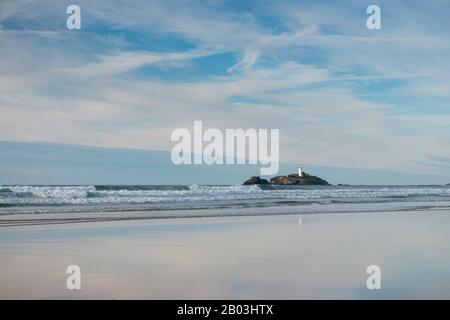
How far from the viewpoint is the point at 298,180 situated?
60750 millimetres

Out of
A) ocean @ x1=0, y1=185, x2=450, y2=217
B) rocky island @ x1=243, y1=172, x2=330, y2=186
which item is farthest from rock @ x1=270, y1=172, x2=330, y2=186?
ocean @ x1=0, y1=185, x2=450, y2=217

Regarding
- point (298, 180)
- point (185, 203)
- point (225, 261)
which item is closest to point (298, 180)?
point (298, 180)

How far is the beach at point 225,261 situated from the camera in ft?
19.7

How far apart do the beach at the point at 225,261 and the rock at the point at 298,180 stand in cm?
4715

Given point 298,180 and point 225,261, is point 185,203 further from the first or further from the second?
point 298,180

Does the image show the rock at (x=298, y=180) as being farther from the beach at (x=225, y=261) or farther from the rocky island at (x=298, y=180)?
the beach at (x=225, y=261)

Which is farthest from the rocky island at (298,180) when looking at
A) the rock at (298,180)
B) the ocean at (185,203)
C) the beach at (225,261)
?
the beach at (225,261)

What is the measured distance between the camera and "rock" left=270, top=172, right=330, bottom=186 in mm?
60188

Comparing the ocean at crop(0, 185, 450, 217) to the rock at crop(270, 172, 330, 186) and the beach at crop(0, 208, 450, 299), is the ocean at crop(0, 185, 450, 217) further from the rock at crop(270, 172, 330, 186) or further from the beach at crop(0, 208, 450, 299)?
the rock at crop(270, 172, 330, 186)
